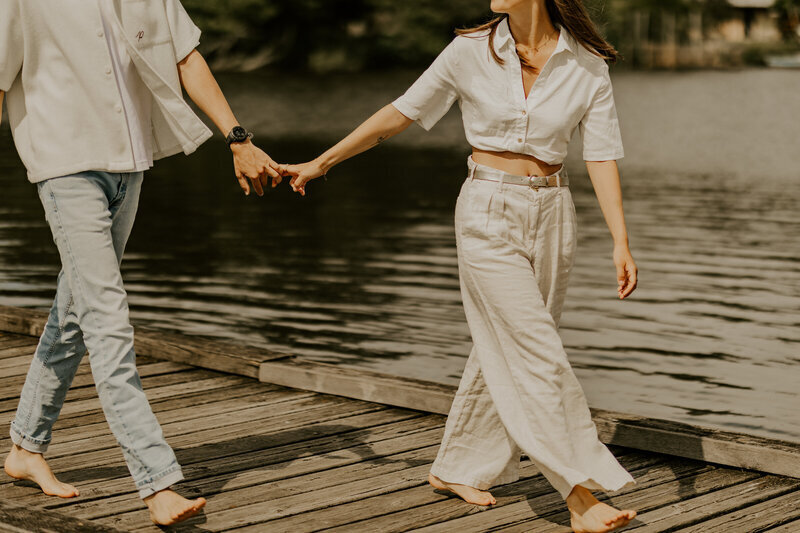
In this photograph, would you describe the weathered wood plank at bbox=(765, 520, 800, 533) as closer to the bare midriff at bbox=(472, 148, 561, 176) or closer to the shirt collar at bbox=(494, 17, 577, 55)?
the bare midriff at bbox=(472, 148, 561, 176)

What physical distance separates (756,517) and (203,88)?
2247 mm

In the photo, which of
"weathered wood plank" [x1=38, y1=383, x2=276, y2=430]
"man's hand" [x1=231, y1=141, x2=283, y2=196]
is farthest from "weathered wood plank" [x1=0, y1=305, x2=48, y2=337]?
"man's hand" [x1=231, y1=141, x2=283, y2=196]

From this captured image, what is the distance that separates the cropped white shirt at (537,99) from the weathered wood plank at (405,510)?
117cm

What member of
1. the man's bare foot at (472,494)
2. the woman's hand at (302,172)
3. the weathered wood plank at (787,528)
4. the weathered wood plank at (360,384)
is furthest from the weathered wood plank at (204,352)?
the weathered wood plank at (787,528)

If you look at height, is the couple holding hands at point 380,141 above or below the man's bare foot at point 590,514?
above

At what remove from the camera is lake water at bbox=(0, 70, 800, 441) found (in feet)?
27.1

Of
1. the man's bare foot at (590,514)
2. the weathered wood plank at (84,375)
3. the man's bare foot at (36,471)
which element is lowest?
the weathered wood plank at (84,375)

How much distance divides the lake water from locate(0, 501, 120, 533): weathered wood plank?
168 inches

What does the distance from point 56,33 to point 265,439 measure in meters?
1.85

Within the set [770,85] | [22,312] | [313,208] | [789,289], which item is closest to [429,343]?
→ [22,312]

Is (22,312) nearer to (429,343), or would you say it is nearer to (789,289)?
(429,343)

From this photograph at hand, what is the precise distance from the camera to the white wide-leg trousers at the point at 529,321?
375cm

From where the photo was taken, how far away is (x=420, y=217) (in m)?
15.6

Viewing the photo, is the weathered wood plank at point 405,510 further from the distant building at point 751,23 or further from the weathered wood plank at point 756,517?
the distant building at point 751,23
